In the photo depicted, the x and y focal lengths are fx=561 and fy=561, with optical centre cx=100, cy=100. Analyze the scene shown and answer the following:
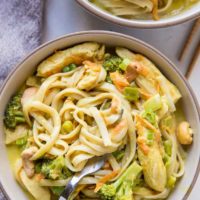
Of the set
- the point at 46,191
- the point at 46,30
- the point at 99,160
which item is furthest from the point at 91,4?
the point at 46,191

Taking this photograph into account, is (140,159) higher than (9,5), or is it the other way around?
(9,5)

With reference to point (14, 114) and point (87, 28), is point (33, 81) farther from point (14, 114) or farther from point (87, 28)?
point (87, 28)

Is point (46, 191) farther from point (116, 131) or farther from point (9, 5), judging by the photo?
point (9, 5)

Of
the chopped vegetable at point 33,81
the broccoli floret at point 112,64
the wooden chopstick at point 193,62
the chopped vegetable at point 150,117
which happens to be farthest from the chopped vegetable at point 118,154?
the wooden chopstick at point 193,62

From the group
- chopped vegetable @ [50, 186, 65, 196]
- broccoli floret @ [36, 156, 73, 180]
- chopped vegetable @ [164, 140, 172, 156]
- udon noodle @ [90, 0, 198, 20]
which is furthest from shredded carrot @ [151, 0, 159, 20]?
chopped vegetable @ [50, 186, 65, 196]

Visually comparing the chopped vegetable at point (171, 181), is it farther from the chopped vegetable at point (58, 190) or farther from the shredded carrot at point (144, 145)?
the chopped vegetable at point (58, 190)
